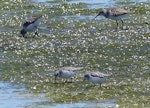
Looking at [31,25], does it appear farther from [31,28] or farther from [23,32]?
[23,32]

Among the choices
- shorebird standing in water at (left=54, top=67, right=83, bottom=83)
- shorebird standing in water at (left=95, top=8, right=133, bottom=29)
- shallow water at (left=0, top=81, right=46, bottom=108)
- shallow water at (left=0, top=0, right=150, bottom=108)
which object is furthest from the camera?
shorebird standing in water at (left=95, top=8, right=133, bottom=29)

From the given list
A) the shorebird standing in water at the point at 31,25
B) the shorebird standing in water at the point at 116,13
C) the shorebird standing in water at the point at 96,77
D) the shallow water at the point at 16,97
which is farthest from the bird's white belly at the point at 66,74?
the shorebird standing in water at the point at 116,13

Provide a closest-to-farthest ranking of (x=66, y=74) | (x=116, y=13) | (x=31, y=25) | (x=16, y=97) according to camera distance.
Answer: (x=16, y=97) < (x=66, y=74) < (x=31, y=25) < (x=116, y=13)

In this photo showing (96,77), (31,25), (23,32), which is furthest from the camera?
(31,25)

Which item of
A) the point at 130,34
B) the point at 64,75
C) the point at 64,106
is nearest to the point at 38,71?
the point at 64,75

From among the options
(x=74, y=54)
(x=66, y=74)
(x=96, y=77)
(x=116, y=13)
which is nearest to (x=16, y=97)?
(x=66, y=74)

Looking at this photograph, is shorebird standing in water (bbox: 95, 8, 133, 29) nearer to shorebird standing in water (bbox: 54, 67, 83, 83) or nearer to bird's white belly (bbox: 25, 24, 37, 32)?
bird's white belly (bbox: 25, 24, 37, 32)

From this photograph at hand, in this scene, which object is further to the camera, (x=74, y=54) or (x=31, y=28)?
(x=31, y=28)

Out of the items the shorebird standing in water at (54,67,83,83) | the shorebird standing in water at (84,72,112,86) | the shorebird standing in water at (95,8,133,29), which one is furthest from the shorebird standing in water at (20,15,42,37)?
the shorebird standing in water at (84,72,112,86)

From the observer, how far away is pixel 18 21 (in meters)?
32.3

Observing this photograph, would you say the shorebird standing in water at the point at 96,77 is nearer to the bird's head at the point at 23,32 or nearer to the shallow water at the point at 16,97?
the shallow water at the point at 16,97

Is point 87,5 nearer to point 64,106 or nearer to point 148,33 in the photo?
point 148,33

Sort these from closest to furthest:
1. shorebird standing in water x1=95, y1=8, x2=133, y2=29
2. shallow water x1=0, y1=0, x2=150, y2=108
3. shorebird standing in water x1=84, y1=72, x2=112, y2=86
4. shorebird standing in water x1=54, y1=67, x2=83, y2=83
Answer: shallow water x1=0, y1=0, x2=150, y2=108 → shorebird standing in water x1=84, y1=72, x2=112, y2=86 → shorebird standing in water x1=54, y1=67, x2=83, y2=83 → shorebird standing in water x1=95, y1=8, x2=133, y2=29

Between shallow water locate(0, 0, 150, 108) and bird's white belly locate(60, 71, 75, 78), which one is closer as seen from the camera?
shallow water locate(0, 0, 150, 108)
